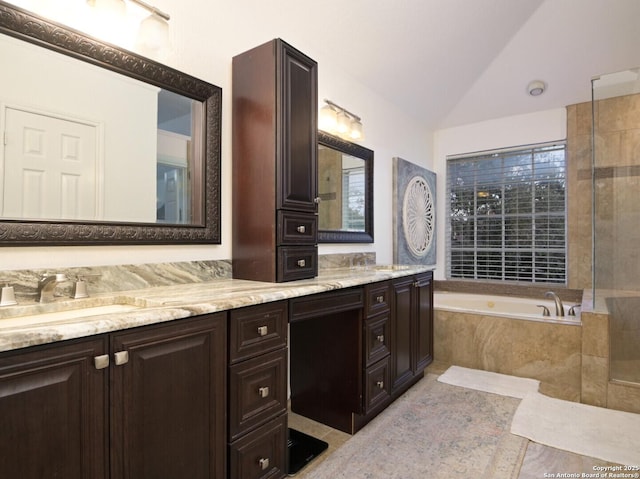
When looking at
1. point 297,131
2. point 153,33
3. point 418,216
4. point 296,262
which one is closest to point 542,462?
point 296,262

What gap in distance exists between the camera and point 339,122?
2.59 metres

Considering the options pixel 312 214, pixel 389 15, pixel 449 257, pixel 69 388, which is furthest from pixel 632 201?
pixel 69 388

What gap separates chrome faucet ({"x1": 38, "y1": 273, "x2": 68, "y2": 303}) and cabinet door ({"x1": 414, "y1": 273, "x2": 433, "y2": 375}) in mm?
2064

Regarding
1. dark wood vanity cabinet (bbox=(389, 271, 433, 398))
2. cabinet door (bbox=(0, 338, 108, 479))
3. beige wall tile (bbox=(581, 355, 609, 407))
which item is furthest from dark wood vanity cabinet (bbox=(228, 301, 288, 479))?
beige wall tile (bbox=(581, 355, 609, 407))

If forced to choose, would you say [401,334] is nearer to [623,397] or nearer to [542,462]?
[542,462]

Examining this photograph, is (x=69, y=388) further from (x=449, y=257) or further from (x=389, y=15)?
(x=449, y=257)

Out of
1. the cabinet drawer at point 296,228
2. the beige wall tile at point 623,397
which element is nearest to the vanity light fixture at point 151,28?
the cabinet drawer at point 296,228

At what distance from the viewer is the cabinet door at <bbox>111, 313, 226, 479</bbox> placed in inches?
40.0

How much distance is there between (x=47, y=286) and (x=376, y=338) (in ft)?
5.19

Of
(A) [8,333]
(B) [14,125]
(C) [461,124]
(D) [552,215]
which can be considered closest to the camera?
(A) [8,333]

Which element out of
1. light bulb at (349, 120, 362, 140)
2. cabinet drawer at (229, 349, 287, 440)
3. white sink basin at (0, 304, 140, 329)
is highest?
light bulb at (349, 120, 362, 140)

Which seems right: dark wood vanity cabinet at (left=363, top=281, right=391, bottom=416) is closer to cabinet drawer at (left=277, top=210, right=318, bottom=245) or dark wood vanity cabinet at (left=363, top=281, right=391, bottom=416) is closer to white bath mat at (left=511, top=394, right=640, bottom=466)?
cabinet drawer at (left=277, top=210, right=318, bottom=245)

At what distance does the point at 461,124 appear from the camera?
4074mm

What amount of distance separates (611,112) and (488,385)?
2.37 m
